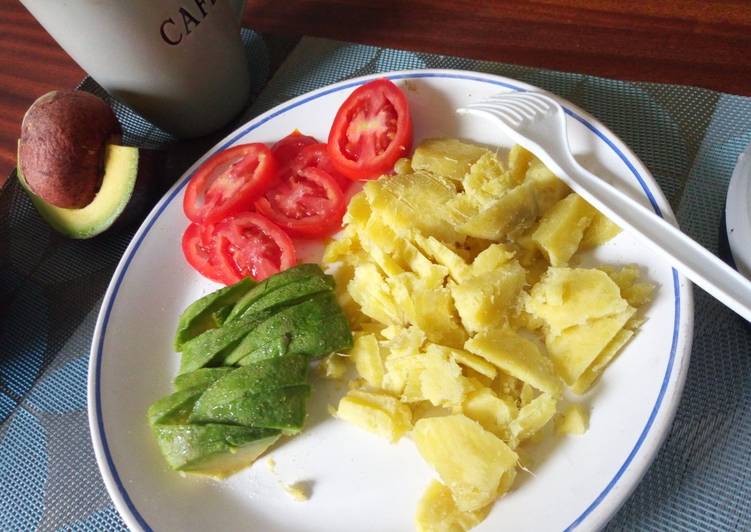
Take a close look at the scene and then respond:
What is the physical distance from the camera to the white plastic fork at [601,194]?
117 centimetres

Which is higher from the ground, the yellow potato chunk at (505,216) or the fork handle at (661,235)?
the yellow potato chunk at (505,216)

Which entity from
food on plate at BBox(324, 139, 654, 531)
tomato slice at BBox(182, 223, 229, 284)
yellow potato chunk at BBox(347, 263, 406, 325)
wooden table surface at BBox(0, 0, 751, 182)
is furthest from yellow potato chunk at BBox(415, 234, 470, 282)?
wooden table surface at BBox(0, 0, 751, 182)

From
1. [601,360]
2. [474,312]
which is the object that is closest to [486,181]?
[474,312]

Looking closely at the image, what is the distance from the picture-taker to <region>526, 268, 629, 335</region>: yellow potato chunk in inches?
51.3

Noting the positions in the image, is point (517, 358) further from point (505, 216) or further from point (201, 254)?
point (201, 254)

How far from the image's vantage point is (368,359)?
57.2 inches

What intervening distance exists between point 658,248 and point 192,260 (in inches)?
45.1

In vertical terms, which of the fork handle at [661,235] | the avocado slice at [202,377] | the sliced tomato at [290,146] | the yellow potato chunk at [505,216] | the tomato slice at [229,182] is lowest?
the fork handle at [661,235]

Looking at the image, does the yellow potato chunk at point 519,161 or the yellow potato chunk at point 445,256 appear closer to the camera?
the yellow potato chunk at point 445,256

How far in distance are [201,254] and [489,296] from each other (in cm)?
83

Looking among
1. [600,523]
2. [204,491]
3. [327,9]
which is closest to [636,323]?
[600,523]

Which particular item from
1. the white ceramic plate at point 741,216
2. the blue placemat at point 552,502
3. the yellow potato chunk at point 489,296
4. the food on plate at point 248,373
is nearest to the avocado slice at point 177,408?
the food on plate at point 248,373

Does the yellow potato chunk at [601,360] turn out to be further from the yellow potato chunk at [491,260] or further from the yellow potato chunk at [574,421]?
the yellow potato chunk at [491,260]

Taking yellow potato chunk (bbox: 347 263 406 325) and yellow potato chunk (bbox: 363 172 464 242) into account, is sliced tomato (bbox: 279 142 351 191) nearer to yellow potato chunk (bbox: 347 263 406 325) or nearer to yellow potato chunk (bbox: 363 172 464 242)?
yellow potato chunk (bbox: 363 172 464 242)
